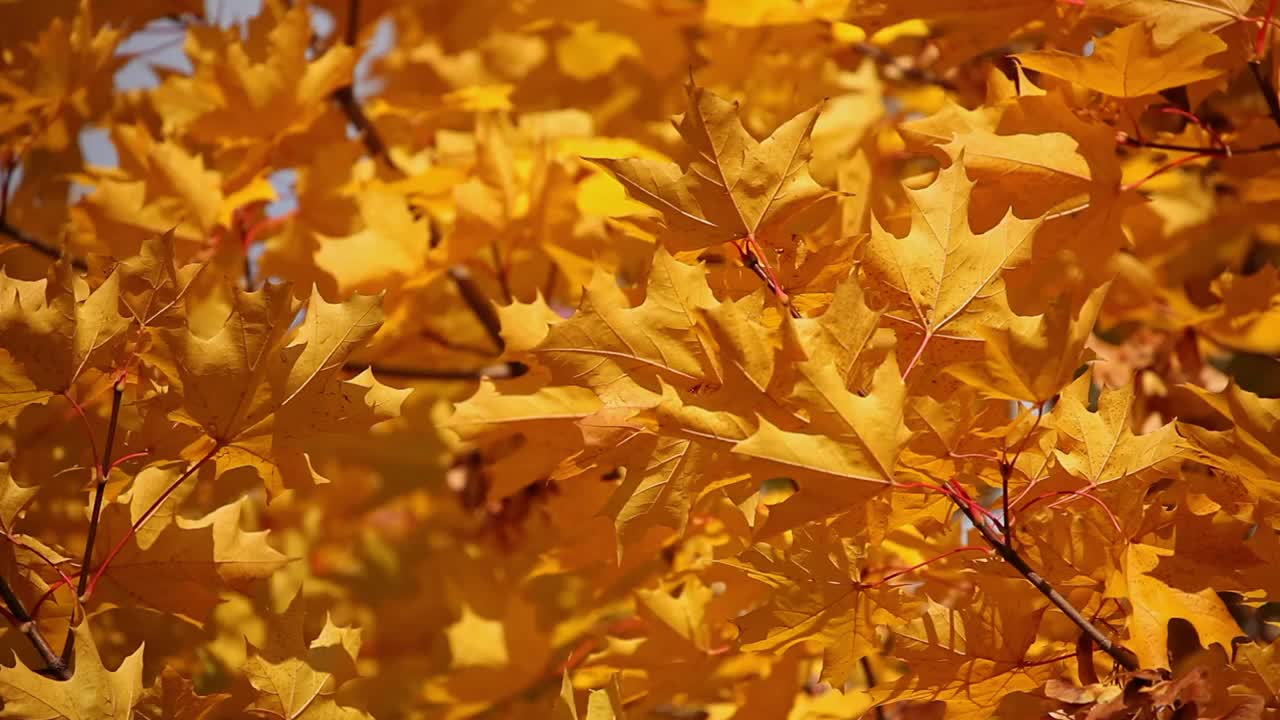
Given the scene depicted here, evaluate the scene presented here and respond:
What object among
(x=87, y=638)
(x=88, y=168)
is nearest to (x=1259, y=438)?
(x=87, y=638)

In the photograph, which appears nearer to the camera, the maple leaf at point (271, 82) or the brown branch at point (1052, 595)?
the brown branch at point (1052, 595)

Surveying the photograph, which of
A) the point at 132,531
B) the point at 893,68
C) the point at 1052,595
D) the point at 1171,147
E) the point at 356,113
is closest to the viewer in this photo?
the point at 1052,595

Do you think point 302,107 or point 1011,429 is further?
point 302,107

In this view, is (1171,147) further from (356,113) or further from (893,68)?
(356,113)

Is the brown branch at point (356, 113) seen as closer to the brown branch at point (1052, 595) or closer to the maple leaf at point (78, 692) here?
the maple leaf at point (78, 692)

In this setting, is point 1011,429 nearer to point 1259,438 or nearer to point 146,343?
point 1259,438

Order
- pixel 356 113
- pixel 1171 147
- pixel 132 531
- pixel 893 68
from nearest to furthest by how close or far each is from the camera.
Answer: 1. pixel 132 531
2. pixel 1171 147
3. pixel 356 113
4. pixel 893 68

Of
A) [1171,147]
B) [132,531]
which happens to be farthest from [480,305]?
[1171,147]

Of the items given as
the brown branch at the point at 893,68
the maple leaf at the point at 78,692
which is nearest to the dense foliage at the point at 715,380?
the maple leaf at the point at 78,692
